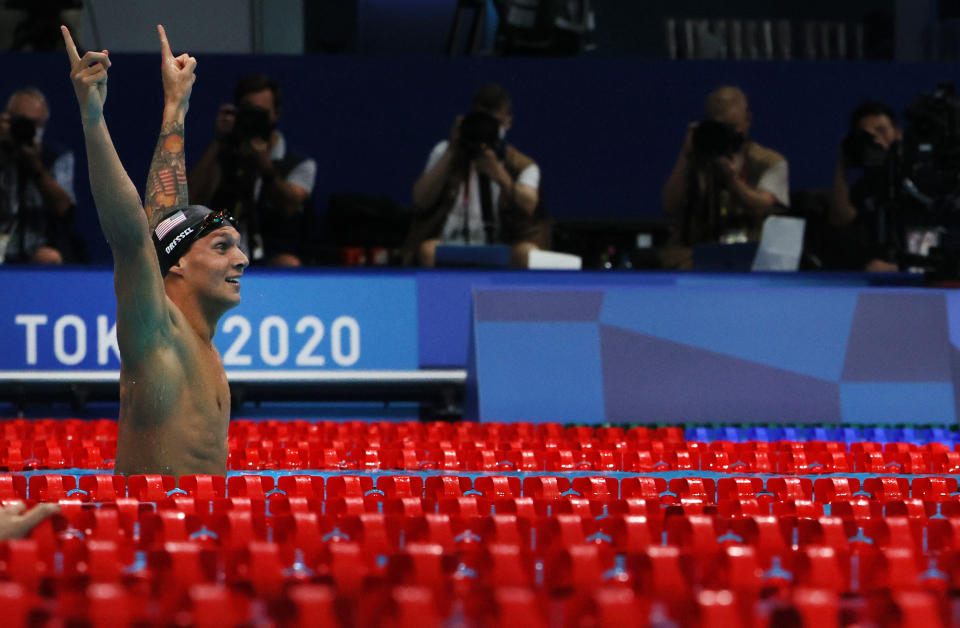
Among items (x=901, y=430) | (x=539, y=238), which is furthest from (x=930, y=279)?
(x=539, y=238)

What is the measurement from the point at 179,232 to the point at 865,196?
19.0ft

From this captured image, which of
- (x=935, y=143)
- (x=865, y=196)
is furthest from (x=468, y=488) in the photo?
(x=865, y=196)

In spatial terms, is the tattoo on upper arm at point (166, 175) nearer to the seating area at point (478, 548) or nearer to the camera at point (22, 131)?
the seating area at point (478, 548)

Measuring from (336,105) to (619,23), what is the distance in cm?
395

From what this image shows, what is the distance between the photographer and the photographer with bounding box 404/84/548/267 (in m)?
7.75

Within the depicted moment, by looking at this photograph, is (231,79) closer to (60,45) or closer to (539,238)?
(60,45)

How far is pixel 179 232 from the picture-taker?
12.2ft

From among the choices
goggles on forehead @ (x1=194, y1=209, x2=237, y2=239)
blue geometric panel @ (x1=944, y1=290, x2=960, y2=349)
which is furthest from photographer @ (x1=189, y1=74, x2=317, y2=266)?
goggles on forehead @ (x1=194, y1=209, x2=237, y2=239)

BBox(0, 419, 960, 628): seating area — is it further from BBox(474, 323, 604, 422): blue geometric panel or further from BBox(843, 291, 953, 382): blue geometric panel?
BBox(843, 291, 953, 382): blue geometric panel

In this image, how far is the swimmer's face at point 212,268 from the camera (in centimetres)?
367

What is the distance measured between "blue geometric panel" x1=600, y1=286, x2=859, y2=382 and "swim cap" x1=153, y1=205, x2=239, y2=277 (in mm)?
3177

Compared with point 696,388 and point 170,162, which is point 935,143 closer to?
point 696,388

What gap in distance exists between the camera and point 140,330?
3328mm

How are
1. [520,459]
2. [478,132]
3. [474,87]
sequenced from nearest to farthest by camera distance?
[520,459] < [478,132] < [474,87]
